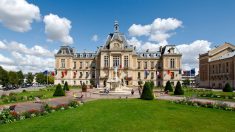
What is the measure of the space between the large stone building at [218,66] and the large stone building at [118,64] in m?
11.2

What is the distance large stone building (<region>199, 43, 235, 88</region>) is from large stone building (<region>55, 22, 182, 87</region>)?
11.2 metres

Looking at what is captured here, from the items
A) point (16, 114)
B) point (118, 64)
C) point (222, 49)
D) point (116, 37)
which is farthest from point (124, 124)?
point (222, 49)

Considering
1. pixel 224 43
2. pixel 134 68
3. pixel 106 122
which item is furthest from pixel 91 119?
pixel 224 43

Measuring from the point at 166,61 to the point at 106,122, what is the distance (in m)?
83.6

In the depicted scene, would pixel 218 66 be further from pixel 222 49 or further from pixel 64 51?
pixel 64 51

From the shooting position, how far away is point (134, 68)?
329 ft

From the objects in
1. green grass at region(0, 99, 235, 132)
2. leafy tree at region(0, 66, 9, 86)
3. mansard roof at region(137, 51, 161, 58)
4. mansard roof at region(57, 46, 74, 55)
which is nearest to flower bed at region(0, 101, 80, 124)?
green grass at region(0, 99, 235, 132)

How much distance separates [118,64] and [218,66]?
3357cm

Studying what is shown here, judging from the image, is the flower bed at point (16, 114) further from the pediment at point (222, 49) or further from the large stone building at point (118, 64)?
the pediment at point (222, 49)

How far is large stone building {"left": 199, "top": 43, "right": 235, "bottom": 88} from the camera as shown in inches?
3305

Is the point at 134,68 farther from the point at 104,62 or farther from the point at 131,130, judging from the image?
the point at 131,130

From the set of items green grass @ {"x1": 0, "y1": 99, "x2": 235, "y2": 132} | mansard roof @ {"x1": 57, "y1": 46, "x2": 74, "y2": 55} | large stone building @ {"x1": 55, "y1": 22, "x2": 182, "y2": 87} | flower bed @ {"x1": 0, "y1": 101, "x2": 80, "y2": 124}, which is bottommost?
green grass @ {"x1": 0, "y1": 99, "x2": 235, "y2": 132}

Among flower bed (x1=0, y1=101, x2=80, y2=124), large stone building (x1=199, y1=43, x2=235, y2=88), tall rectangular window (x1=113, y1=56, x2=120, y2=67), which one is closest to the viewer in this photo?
flower bed (x1=0, y1=101, x2=80, y2=124)

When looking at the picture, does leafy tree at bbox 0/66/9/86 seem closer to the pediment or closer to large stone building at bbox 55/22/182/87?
large stone building at bbox 55/22/182/87
